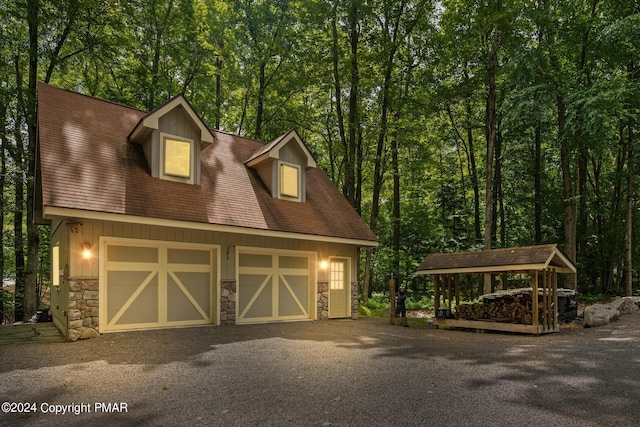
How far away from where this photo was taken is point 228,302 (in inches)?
471

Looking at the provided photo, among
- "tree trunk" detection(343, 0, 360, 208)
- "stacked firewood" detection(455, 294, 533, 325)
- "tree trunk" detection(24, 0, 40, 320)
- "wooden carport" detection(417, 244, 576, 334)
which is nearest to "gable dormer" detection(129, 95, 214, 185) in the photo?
"tree trunk" detection(24, 0, 40, 320)

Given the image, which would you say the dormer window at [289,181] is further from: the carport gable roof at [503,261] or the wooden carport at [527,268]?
the wooden carport at [527,268]

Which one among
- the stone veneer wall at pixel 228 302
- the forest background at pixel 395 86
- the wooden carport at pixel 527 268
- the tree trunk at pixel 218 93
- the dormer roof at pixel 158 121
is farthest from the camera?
the tree trunk at pixel 218 93

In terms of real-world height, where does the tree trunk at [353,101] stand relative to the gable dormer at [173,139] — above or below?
above

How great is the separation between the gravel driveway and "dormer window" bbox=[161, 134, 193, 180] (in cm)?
454

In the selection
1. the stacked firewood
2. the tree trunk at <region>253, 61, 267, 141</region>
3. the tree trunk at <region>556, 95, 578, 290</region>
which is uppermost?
the tree trunk at <region>253, 61, 267, 141</region>

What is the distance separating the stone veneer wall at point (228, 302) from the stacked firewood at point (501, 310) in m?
7.14

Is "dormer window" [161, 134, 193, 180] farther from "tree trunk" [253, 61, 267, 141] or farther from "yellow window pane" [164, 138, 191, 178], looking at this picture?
"tree trunk" [253, 61, 267, 141]

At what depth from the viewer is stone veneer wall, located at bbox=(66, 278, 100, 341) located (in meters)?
9.23

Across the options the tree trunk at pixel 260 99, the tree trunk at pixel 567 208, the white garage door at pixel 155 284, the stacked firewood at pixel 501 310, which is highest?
the tree trunk at pixel 260 99

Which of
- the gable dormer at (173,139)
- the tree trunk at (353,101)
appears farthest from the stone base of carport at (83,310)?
the tree trunk at (353,101)

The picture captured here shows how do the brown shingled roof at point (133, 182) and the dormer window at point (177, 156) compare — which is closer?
the brown shingled roof at point (133, 182)

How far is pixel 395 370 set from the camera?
6633mm

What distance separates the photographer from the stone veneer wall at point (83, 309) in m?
9.23
